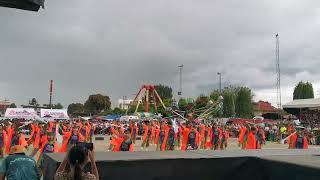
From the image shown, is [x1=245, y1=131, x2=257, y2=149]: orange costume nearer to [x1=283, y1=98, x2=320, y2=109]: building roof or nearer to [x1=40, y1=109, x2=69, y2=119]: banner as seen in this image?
[x1=40, y1=109, x2=69, y2=119]: banner

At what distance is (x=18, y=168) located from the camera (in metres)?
6.00

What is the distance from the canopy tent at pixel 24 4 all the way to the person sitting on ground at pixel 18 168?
2083 millimetres

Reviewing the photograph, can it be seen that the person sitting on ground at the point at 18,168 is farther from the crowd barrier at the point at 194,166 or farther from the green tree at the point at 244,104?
the green tree at the point at 244,104

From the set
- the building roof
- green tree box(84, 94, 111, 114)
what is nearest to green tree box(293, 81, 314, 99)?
the building roof

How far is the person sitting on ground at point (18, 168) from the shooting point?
600cm

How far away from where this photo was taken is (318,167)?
5.36 metres

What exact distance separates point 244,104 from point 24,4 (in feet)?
283

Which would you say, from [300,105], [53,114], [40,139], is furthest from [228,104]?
[40,139]

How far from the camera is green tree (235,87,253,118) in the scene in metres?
88.8

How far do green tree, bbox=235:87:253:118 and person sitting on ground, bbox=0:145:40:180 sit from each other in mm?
84279

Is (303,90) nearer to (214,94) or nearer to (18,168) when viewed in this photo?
(214,94)

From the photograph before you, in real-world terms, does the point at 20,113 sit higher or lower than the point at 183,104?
lower

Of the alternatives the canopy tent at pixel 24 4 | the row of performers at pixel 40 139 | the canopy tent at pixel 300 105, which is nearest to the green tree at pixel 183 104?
the canopy tent at pixel 300 105

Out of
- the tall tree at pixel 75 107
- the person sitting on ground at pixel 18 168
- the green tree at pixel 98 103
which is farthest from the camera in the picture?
the tall tree at pixel 75 107
